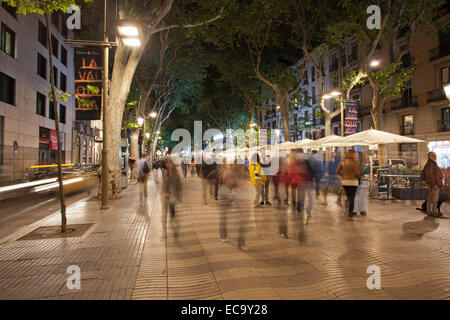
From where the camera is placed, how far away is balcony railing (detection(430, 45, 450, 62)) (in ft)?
78.2

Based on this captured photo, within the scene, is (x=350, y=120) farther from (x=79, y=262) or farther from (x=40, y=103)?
(x=40, y=103)

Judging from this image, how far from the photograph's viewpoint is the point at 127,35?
8.59 meters

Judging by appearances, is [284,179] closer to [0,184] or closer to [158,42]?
[0,184]

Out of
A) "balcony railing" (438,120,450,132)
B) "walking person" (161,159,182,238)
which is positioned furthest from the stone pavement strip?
"balcony railing" (438,120,450,132)

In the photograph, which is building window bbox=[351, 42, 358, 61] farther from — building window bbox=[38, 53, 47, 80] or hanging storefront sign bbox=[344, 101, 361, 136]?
building window bbox=[38, 53, 47, 80]

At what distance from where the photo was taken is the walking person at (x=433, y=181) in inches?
317

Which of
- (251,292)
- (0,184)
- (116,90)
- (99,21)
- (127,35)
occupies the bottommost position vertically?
(251,292)

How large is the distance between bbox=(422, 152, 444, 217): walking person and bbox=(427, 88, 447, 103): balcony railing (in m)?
20.6

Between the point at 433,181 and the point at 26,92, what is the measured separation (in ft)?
88.3

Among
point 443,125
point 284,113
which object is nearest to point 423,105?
point 443,125

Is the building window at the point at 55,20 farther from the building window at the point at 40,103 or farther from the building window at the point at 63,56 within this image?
the building window at the point at 40,103

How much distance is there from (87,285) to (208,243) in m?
2.42

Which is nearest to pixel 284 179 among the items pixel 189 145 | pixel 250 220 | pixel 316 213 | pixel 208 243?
pixel 316 213

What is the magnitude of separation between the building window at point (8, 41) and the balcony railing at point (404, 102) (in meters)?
32.9
